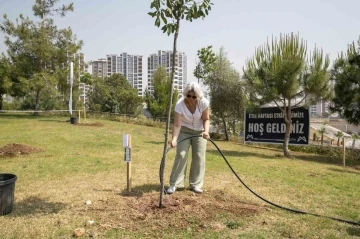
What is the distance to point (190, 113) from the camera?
17.0 feet

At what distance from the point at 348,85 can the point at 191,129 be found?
37.0 feet

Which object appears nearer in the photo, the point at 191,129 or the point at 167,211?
the point at 167,211

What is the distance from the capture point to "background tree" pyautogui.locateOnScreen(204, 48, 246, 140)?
2230cm

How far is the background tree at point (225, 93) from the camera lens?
73.2 ft

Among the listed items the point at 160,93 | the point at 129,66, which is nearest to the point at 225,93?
the point at 160,93

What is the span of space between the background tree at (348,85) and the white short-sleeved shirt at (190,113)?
35.7 ft

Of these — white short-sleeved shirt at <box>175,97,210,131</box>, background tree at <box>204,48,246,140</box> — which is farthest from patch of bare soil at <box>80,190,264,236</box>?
background tree at <box>204,48,246,140</box>

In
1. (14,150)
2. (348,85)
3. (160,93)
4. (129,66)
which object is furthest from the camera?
(129,66)

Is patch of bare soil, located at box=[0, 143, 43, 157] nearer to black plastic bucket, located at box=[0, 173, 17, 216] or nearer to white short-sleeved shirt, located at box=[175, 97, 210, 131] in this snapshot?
black plastic bucket, located at box=[0, 173, 17, 216]

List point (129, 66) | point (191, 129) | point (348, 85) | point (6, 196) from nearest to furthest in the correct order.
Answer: point (6, 196)
point (191, 129)
point (348, 85)
point (129, 66)

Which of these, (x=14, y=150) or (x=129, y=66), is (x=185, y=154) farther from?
(x=129, y=66)

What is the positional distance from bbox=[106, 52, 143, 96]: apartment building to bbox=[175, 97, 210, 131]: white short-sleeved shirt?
71.6m

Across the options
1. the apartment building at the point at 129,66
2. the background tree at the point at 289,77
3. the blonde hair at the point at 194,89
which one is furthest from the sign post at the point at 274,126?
the apartment building at the point at 129,66

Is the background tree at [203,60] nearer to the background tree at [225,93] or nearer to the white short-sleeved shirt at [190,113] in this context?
the background tree at [225,93]
